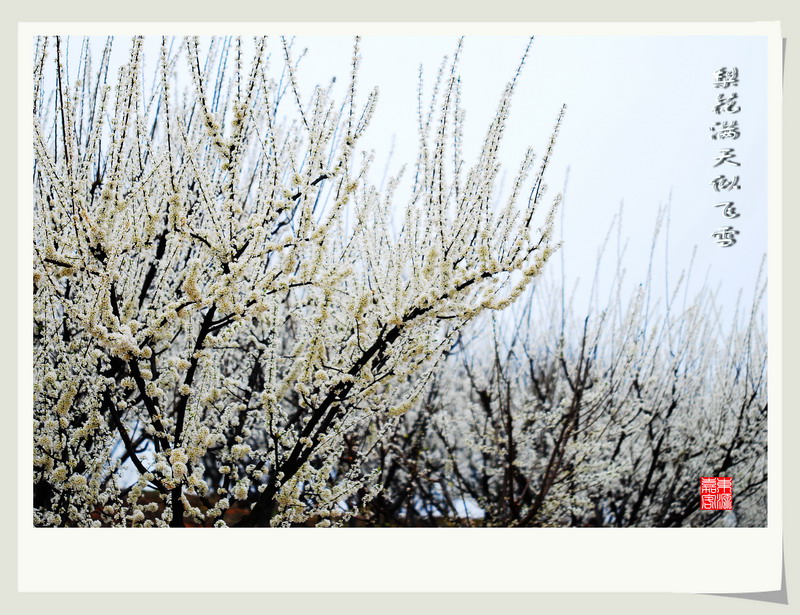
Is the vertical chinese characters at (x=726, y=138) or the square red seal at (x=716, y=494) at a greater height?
the vertical chinese characters at (x=726, y=138)

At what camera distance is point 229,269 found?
2.57m

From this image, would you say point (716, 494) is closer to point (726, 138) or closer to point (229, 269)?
point (726, 138)

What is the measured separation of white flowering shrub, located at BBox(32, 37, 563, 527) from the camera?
2576mm

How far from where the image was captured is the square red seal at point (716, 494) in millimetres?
3480

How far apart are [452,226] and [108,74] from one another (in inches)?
74.8

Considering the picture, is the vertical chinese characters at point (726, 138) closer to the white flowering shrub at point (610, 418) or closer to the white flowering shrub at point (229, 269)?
the white flowering shrub at point (610, 418)

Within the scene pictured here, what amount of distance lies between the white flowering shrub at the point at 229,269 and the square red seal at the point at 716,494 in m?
1.70

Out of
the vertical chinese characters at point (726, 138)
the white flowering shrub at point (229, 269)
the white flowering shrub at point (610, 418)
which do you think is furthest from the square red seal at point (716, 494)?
the white flowering shrub at point (229, 269)

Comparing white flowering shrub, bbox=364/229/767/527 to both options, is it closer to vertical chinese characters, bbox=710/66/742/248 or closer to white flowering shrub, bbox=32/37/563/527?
vertical chinese characters, bbox=710/66/742/248

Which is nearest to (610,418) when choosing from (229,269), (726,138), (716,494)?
(716,494)

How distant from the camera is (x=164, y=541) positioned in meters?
3.12

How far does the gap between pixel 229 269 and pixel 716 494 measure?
2.69 meters

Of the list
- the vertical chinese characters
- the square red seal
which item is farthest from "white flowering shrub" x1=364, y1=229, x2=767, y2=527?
the vertical chinese characters
